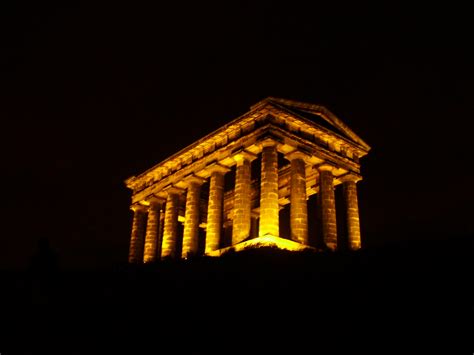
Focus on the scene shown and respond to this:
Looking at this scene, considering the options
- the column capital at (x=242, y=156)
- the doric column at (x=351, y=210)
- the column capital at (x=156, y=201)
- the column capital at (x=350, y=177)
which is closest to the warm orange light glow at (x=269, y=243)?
the doric column at (x=351, y=210)

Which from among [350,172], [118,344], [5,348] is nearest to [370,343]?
[118,344]

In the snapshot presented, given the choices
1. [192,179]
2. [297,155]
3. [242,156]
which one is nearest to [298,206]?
[297,155]

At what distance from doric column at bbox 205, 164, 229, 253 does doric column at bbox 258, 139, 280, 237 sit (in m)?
4.87

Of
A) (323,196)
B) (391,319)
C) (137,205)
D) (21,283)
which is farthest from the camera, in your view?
(137,205)

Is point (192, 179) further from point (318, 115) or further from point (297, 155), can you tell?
point (318, 115)

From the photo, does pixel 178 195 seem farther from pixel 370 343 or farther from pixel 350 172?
pixel 370 343

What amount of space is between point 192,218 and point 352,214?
12384 mm

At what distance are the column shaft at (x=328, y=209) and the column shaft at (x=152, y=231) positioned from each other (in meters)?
15.6

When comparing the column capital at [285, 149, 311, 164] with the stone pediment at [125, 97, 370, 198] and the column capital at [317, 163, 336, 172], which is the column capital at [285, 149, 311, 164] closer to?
the stone pediment at [125, 97, 370, 198]

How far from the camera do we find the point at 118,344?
17203 millimetres

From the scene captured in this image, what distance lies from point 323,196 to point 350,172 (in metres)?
3.72

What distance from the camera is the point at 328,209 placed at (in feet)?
127

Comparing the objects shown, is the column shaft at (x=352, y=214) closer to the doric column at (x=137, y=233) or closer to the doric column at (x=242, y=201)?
the doric column at (x=242, y=201)

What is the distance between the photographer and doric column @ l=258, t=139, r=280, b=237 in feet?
111
